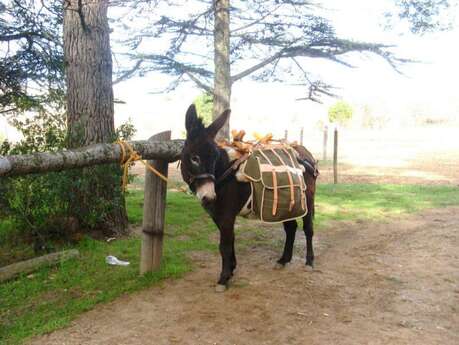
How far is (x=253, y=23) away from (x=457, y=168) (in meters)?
9.06

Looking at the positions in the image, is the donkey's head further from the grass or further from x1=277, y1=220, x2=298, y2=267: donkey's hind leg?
x1=277, y1=220, x2=298, y2=267: donkey's hind leg

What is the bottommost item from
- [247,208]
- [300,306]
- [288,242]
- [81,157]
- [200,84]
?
[300,306]

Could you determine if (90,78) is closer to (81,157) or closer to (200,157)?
(81,157)

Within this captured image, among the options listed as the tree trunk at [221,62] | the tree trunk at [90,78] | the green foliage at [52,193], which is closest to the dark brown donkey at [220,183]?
the green foliage at [52,193]

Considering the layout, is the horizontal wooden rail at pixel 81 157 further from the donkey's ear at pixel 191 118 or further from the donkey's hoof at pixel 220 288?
the donkey's hoof at pixel 220 288

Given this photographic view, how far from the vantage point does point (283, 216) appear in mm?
4375

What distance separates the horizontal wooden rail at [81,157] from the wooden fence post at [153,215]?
0.72ft

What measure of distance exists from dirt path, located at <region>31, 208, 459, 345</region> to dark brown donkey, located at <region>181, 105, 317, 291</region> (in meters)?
0.34

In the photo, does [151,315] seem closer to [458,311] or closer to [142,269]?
[142,269]

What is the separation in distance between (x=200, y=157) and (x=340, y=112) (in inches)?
1137

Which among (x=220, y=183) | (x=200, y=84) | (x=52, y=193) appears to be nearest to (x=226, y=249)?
(x=220, y=183)

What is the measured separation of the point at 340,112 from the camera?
3102cm

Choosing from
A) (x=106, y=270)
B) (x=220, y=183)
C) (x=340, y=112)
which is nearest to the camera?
(x=220, y=183)

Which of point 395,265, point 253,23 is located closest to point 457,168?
point 253,23
